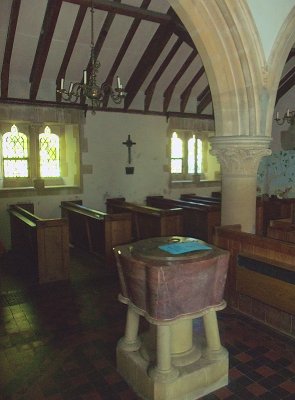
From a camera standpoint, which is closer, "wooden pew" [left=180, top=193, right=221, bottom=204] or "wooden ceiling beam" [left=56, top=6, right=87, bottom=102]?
"wooden ceiling beam" [left=56, top=6, right=87, bottom=102]

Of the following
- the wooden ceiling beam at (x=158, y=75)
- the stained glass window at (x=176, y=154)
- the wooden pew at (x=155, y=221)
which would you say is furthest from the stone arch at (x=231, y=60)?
the stained glass window at (x=176, y=154)

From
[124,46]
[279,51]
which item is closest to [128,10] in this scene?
[124,46]

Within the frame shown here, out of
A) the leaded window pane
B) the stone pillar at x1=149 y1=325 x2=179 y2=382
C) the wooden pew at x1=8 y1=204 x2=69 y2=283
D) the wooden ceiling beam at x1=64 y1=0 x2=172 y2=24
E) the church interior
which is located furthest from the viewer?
the leaded window pane

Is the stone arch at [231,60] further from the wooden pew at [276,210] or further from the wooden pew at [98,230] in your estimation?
the wooden pew at [276,210]

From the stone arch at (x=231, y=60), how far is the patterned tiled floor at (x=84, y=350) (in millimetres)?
2563

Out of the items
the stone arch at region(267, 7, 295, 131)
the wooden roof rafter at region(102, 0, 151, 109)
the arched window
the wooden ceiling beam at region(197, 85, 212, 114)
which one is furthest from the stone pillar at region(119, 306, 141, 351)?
the wooden ceiling beam at region(197, 85, 212, 114)

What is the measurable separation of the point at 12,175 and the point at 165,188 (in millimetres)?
4383

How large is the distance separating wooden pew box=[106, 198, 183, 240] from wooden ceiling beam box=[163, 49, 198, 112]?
3718 millimetres

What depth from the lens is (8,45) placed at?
24.0ft

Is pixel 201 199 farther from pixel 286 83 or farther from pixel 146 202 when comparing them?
pixel 286 83

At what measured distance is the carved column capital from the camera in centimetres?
481

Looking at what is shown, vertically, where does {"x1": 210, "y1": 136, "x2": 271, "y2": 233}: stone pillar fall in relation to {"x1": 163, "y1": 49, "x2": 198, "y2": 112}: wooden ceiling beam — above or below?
below

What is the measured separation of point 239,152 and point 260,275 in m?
1.66

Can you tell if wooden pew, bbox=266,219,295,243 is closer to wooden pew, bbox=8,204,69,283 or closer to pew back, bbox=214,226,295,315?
pew back, bbox=214,226,295,315
